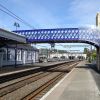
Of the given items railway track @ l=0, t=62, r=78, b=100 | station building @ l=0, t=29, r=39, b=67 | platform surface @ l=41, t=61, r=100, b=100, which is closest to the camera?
platform surface @ l=41, t=61, r=100, b=100

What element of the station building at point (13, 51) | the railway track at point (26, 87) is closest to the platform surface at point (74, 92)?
the railway track at point (26, 87)

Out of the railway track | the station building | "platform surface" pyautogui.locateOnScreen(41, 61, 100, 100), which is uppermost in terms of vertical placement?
the station building

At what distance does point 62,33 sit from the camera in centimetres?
5816

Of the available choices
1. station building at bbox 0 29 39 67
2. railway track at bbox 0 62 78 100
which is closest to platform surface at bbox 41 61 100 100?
railway track at bbox 0 62 78 100

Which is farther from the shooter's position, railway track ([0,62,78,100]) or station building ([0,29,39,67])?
station building ([0,29,39,67])

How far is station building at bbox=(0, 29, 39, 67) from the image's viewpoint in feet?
148

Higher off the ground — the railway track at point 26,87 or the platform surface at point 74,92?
the platform surface at point 74,92

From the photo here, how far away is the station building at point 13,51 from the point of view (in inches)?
1775

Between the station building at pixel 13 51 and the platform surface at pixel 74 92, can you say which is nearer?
the platform surface at pixel 74 92

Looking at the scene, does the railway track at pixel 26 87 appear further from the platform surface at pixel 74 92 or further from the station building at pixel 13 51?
the station building at pixel 13 51

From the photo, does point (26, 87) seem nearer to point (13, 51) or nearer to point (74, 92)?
point (74, 92)

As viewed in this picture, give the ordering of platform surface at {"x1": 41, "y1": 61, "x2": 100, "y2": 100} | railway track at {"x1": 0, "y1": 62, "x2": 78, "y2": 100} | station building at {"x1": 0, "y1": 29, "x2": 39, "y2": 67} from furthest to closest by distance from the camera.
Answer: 1. station building at {"x1": 0, "y1": 29, "x2": 39, "y2": 67}
2. railway track at {"x1": 0, "y1": 62, "x2": 78, "y2": 100}
3. platform surface at {"x1": 41, "y1": 61, "x2": 100, "y2": 100}

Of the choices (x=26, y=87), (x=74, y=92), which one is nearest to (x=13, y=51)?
(x=26, y=87)

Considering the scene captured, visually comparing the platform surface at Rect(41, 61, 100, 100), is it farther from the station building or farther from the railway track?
the station building
